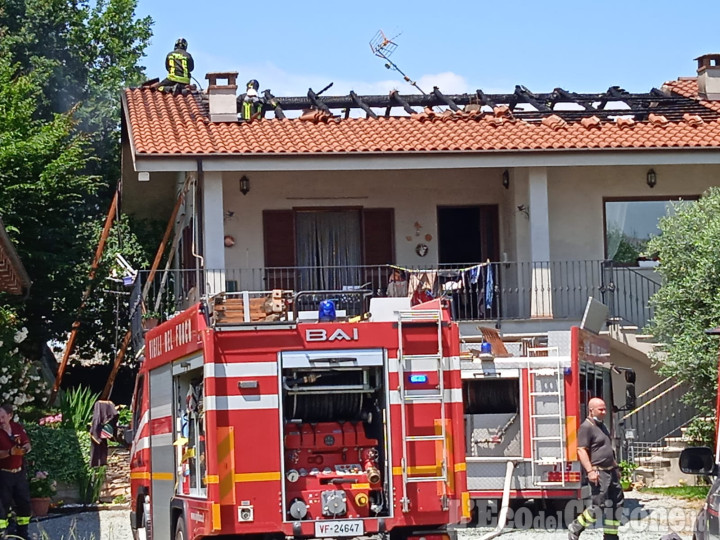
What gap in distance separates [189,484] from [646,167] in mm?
14279

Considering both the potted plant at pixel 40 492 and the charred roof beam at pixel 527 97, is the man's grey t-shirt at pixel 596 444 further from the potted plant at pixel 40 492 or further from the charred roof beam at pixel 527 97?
the charred roof beam at pixel 527 97

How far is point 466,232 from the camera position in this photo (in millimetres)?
24344

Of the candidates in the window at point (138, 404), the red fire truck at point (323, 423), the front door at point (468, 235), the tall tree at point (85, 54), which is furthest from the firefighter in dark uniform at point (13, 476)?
the tall tree at point (85, 54)

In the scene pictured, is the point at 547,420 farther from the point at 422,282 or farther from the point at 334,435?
the point at 422,282

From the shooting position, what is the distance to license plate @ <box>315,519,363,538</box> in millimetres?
10719

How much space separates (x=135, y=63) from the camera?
1559 inches

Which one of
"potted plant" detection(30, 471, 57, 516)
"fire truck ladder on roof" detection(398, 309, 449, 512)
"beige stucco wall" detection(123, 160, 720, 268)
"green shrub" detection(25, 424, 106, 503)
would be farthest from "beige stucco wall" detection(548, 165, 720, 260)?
"fire truck ladder on roof" detection(398, 309, 449, 512)

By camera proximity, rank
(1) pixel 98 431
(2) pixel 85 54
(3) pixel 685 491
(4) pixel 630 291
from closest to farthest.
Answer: (3) pixel 685 491 → (1) pixel 98 431 → (4) pixel 630 291 → (2) pixel 85 54

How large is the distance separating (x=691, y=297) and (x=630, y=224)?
4.76 metres

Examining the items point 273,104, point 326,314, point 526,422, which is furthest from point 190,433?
point 273,104

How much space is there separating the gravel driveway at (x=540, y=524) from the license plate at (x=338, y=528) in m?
4.41

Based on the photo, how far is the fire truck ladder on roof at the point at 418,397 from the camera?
10.8 m

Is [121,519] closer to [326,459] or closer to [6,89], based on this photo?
[326,459]

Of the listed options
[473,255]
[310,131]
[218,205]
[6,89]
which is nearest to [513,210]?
[473,255]
